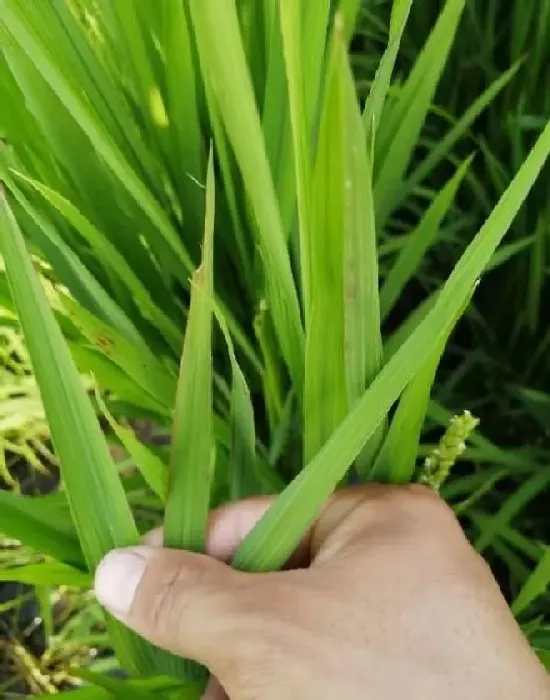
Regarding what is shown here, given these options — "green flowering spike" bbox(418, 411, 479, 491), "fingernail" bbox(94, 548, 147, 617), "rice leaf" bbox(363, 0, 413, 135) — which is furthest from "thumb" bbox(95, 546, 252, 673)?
"rice leaf" bbox(363, 0, 413, 135)

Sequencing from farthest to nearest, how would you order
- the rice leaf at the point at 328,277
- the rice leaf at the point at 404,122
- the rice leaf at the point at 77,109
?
the rice leaf at the point at 404,122 → the rice leaf at the point at 77,109 → the rice leaf at the point at 328,277

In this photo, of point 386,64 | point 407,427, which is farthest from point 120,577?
point 386,64

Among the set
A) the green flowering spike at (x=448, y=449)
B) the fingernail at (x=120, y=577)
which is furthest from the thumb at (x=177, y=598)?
the green flowering spike at (x=448, y=449)

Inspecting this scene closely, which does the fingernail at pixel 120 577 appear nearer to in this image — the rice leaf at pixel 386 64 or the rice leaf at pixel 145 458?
the rice leaf at pixel 145 458

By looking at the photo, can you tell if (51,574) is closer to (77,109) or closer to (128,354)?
(128,354)

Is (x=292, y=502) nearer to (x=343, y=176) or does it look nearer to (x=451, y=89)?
(x=343, y=176)

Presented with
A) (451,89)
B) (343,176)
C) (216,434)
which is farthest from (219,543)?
(451,89)

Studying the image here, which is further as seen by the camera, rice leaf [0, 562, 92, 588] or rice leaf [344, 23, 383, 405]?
rice leaf [0, 562, 92, 588]

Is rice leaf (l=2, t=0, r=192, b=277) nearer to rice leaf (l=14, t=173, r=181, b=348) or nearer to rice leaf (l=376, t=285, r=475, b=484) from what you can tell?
rice leaf (l=14, t=173, r=181, b=348)
